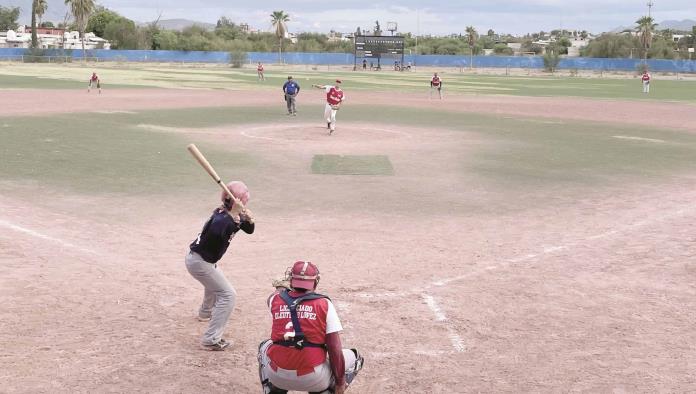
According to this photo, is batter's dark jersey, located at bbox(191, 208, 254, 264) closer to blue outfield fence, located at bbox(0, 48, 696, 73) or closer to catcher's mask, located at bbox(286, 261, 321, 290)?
catcher's mask, located at bbox(286, 261, 321, 290)

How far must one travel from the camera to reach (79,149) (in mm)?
22328

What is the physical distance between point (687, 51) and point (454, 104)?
10578 cm

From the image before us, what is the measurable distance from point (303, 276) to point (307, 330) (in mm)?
429

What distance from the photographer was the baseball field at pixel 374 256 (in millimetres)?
7742

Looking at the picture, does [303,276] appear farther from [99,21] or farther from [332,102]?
[99,21]

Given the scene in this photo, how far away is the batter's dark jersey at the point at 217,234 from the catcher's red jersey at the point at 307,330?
7.05ft

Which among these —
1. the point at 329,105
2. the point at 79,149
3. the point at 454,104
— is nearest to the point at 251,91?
the point at 454,104

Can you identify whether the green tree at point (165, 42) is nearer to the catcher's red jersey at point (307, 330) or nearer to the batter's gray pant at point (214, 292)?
the batter's gray pant at point (214, 292)

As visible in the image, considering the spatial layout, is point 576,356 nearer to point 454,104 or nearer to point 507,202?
point 507,202

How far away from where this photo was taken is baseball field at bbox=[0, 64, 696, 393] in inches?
305

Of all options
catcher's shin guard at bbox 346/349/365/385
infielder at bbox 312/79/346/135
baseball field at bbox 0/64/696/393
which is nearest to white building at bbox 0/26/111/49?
baseball field at bbox 0/64/696/393

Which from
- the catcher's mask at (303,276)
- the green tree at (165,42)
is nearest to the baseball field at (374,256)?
the catcher's mask at (303,276)

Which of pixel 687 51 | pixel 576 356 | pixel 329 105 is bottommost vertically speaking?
pixel 576 356

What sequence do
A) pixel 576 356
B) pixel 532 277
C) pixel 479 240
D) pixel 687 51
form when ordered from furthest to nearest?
1. pixel 687 51
2. pixel 479 240
3. pixel 532 277
4. pixel 576 356
